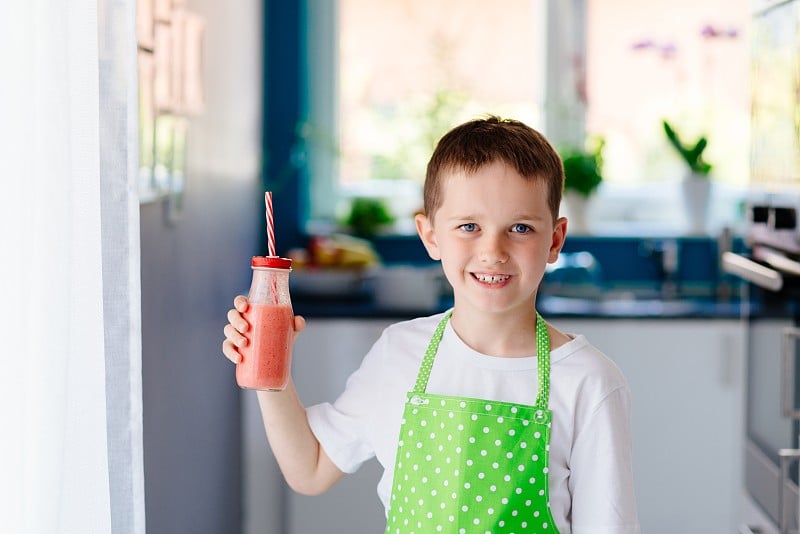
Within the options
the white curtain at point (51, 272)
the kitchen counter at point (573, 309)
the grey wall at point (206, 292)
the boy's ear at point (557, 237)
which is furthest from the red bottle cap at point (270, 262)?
the kitchen counter at point (573, 309)

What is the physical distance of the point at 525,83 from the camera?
399 cm

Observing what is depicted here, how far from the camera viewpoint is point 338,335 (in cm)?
321

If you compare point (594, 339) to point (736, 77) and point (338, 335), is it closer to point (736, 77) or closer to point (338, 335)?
point (338, 335)

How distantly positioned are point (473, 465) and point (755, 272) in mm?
1186

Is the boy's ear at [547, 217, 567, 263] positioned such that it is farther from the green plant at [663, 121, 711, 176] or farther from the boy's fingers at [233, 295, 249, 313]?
the green plant at [663, 121, 711, 176]

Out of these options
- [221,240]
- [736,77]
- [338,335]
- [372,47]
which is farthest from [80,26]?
[736,77]

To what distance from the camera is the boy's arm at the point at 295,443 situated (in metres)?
1.48

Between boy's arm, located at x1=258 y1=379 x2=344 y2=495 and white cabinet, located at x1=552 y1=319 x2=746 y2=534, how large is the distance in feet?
5.73

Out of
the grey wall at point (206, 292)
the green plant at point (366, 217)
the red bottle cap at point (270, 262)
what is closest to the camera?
the red bottle cap at point (270, 262)

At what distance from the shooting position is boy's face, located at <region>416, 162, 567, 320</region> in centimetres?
137

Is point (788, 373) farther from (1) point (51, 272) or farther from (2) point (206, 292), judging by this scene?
(1) point (51, 272)

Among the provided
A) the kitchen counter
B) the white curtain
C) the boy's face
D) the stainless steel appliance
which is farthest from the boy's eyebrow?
the kitchen counter

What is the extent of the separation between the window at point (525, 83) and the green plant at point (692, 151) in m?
0.15

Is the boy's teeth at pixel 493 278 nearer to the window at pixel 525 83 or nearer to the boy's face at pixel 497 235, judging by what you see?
the boy's face at pixel 497 235
